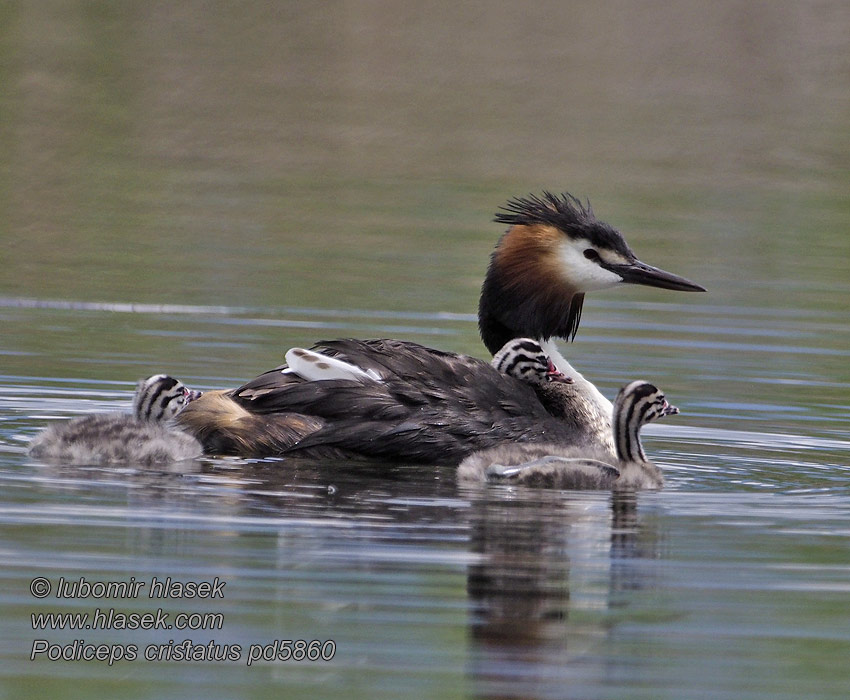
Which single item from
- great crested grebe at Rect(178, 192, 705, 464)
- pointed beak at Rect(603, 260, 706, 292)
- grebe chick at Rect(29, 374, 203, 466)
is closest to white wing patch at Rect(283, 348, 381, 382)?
great crested grebe at Rect(178, 192, 705, 464)

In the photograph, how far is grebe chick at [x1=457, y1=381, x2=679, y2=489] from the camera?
760 cm

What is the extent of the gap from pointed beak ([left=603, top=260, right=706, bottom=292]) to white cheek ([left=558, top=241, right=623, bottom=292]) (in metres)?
0.06

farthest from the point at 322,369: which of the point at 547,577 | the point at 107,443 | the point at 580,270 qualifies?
the point at 547,577

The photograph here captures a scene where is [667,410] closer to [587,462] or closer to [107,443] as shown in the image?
[587,462]

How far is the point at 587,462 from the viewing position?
25.1 ft

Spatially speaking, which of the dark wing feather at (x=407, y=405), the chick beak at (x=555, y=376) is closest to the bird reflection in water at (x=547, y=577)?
the dark wing feather at (x=407, y=405)

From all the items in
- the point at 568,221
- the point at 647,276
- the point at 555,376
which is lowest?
the point at 555,376

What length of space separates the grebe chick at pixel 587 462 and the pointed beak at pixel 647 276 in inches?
58.8

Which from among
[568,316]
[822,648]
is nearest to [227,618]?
[822,648]

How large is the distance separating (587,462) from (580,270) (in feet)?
5.83

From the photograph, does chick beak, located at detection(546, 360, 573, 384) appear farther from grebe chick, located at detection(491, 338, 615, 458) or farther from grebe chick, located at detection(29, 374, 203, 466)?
grebe chick, located at detection(29, 374, 203, 466)

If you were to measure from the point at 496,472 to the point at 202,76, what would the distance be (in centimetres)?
2000

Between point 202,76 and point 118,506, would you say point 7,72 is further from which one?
point 118,506

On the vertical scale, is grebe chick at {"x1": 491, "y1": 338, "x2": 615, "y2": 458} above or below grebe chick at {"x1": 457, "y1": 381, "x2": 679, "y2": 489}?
above
